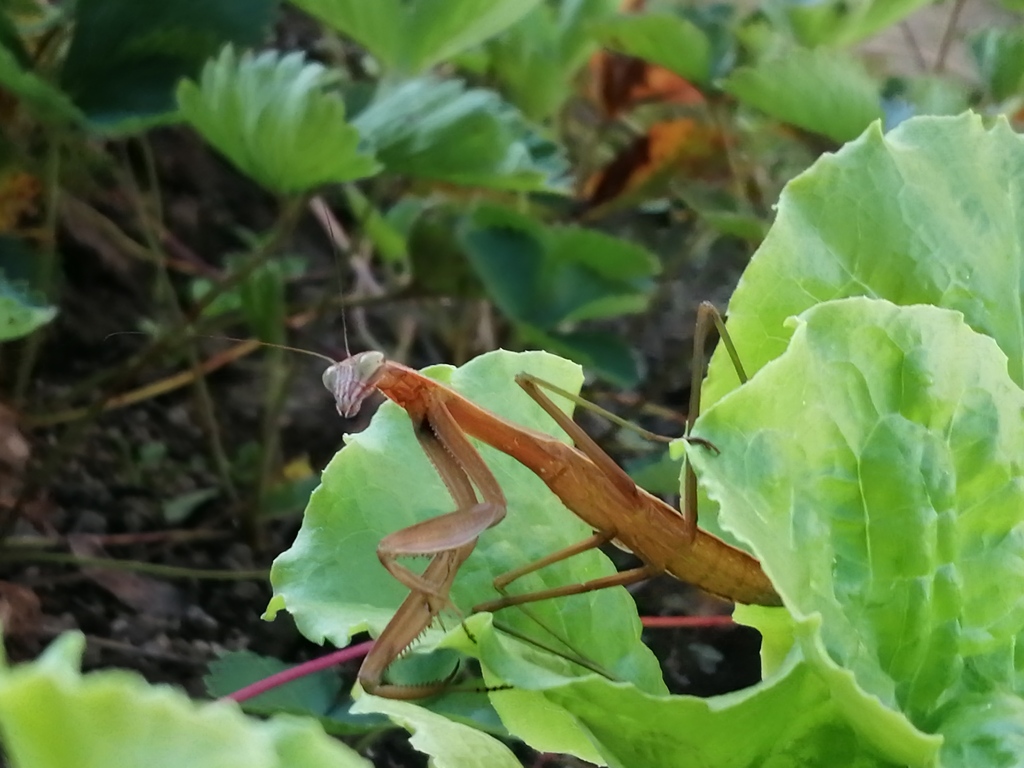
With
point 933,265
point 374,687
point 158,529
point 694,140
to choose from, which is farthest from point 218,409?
point 933,265

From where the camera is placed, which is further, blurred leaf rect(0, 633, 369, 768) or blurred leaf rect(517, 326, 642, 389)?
blurred leaf rect(517, 326, 642, 389)

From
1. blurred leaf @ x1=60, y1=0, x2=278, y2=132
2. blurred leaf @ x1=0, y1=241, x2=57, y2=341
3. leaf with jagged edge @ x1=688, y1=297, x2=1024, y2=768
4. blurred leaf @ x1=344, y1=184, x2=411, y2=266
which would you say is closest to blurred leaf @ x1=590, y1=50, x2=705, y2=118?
blurred leaf @ x1=344, y1=184, x2=411, y2=266

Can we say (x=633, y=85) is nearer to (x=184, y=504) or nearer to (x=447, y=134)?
(x=447, y=134)

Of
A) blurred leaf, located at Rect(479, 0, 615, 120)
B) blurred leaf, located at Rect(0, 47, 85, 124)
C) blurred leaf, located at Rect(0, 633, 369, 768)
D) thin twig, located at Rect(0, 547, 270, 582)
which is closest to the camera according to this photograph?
blurred leaf, located at Rect(0, 633, 369, 768)

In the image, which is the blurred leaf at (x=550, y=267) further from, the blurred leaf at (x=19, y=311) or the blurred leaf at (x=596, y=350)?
the blurred leaf at (x=19, y=311)

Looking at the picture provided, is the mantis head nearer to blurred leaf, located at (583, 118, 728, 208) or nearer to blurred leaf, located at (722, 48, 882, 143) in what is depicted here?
blurred leaf, located at (722, 48, 882, 143)

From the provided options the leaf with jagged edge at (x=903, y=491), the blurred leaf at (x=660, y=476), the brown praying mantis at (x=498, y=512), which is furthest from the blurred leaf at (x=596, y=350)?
the leaf with jagged edge at (x=903, y=491)

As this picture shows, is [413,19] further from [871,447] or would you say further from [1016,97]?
[1016,97]

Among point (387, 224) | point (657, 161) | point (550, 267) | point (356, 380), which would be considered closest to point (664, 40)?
point (657, 161)
